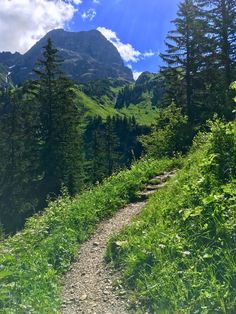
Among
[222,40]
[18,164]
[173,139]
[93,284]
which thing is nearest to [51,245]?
[93,284]

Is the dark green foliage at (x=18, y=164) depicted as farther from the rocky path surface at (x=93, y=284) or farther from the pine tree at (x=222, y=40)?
the rocky path surface at (x=93, y=284)

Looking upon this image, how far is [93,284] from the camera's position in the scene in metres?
7.89

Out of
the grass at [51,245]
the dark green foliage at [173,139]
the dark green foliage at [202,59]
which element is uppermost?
the dark green foliage at [202,59]

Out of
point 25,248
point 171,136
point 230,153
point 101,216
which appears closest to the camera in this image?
point 230,153

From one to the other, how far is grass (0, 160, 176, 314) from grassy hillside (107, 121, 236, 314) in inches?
55.3

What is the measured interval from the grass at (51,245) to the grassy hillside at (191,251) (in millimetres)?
1404

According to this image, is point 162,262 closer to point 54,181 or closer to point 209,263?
point 209,263

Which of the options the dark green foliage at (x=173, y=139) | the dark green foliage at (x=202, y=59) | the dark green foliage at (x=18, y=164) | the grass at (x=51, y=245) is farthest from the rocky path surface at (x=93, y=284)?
the dark green foliage at (x=18, y=164)

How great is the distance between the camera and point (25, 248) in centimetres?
1016

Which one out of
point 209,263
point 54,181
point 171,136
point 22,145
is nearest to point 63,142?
point 54,181

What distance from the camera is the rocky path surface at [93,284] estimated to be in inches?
271

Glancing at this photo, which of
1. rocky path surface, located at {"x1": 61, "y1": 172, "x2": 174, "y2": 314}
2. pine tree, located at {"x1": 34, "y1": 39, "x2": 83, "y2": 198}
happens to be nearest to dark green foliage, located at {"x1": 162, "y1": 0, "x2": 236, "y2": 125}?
pine tree, located at {"x1": 34, "y1": 39, "x2": 83, "y2": 198}

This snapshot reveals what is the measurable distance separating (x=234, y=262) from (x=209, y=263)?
50 cm

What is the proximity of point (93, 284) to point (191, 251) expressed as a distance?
2.35 m
